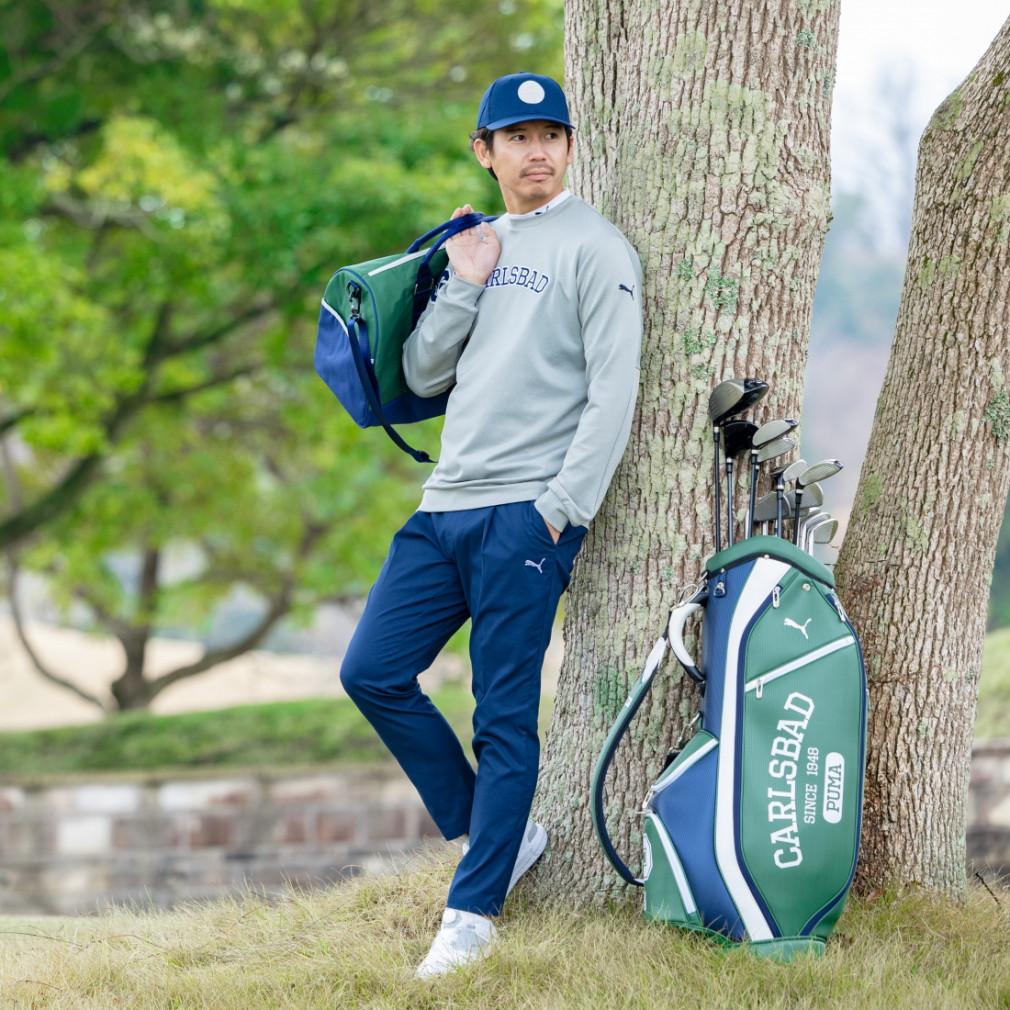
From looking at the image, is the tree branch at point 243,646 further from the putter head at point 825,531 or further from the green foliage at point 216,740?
the putter head at point 825,531

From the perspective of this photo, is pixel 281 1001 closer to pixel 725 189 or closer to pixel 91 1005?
pixel 91 1005

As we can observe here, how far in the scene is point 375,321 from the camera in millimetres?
3090

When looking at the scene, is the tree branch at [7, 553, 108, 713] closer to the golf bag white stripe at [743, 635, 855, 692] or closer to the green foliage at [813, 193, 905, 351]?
the golf bag white stripe at [743, 635, 855, 692]

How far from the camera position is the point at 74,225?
1070cm

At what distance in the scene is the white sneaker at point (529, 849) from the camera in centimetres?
323

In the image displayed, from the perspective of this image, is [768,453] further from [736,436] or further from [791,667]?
[791,667]

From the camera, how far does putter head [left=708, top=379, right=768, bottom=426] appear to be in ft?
9.78

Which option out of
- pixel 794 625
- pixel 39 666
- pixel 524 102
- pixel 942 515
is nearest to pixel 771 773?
pixel 794 625

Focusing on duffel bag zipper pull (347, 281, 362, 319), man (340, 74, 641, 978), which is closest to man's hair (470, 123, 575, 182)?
man (340, 74, 641, 978)

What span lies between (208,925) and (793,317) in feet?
7.99

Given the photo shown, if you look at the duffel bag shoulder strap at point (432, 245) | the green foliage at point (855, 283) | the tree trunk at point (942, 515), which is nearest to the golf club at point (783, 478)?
the tree trunk at point (942, 515)

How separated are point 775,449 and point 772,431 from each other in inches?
3.2

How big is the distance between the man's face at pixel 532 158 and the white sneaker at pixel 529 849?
5.69 ft

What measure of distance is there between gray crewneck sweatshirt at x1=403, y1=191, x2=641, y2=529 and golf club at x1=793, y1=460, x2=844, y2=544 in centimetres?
50
